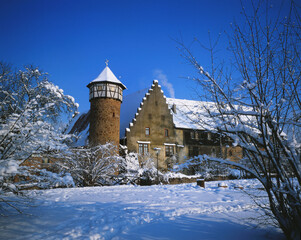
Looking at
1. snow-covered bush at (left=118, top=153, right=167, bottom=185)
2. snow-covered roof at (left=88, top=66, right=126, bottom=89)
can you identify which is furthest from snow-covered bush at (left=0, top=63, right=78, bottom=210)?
snow-covered roof at (left=88, top=66, right=126, bottom=89)

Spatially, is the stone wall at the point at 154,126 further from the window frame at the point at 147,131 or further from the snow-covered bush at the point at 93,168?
the snow-covered bush at the point at 93,168

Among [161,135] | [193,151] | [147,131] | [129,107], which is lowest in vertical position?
[193,151]

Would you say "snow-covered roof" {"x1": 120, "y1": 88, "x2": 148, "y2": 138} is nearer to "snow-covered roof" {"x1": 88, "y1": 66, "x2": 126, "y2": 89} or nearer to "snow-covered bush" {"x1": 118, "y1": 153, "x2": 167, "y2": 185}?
"snow-covered roof" {"x1": 88, "y1": 66, "x2": 126, "y2": 89}

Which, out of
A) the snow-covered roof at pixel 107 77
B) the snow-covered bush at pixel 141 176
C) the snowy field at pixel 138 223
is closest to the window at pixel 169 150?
the snow-covered bush at pixel 141 176

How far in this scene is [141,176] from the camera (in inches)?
690

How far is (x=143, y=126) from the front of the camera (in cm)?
2770

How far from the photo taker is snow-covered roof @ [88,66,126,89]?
77.8 feet

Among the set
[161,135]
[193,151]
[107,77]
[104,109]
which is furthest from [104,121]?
[193,151]

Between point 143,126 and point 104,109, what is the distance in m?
6.53

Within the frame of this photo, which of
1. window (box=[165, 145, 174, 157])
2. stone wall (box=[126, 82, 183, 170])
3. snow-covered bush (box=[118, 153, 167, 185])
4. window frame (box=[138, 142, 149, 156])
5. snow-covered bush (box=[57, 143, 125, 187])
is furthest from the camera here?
window (box=[165, 145, 174, 157])

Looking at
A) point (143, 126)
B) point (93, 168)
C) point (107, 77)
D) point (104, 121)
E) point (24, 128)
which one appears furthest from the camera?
point (143, 126)

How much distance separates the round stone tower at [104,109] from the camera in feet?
72.9

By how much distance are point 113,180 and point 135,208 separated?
1218 centimetres

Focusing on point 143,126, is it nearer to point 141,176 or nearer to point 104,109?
point 104,109
